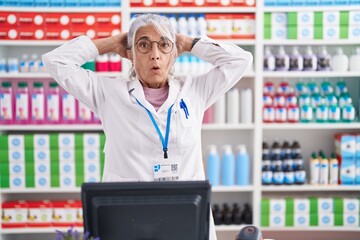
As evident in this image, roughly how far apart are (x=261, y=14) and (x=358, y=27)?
766 millimetres

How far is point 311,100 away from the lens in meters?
4.33

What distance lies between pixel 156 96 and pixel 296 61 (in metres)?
2.26

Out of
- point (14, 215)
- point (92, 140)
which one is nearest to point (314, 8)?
point (92, 140)

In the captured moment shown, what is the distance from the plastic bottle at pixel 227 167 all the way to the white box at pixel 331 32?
45.3 inches

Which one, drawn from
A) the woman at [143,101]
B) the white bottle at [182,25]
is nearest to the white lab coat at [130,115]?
the woman at [143,101]

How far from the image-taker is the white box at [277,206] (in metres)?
4.33

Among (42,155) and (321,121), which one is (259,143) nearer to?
(321,121)

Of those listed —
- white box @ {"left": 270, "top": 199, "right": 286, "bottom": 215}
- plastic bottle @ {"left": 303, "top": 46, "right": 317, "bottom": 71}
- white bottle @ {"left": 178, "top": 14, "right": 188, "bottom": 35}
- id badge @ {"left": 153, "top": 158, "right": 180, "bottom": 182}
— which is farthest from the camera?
white box @ {"left": 270, "top": 199, "right": 286, "bottom": 215}

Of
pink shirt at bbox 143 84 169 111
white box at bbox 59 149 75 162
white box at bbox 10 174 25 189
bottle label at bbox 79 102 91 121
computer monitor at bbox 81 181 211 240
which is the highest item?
pink shirt at bbox 143 84 169 111

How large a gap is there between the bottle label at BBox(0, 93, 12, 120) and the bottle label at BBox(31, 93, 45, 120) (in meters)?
0.18

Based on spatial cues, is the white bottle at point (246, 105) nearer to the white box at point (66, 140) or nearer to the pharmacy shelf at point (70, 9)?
the pharmacy shelf at point (70, 9)

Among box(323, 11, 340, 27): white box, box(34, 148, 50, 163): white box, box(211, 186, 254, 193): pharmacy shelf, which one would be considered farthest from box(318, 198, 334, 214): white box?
box(34, 148, 50, 163): white box

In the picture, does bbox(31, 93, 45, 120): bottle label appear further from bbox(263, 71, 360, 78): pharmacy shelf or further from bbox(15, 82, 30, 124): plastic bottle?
bbox(263, 71, 360, 78): pharmacy shelf

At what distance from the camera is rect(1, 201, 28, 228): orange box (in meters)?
4.28
